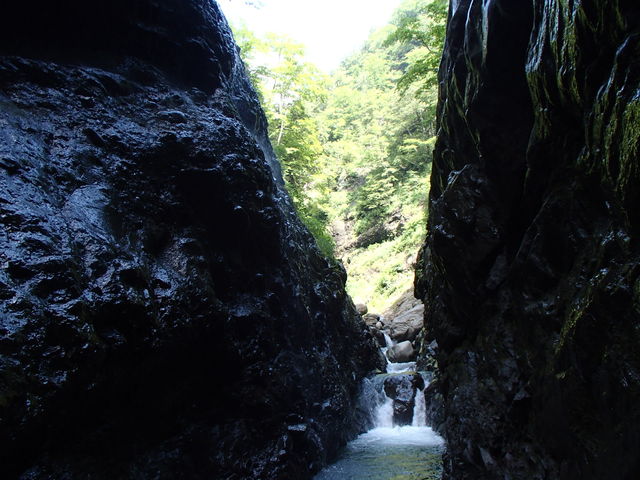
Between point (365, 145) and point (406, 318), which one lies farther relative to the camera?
point (365, 145)

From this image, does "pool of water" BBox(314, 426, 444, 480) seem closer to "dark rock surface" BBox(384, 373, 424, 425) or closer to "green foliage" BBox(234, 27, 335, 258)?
"dark rock surface" BBox(384, 373, 424, 425)

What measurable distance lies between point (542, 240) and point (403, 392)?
985cm

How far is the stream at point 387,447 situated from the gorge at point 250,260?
166mm

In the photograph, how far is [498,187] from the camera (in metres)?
5.47

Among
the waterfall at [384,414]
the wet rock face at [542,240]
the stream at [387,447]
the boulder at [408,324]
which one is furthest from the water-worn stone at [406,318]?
the wet rock face at [542,240]

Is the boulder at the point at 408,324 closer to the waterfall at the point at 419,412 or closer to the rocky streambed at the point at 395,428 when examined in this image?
the rocky streambed at the point at 395,428

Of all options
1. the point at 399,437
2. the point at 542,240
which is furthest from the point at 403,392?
the point at 542,240

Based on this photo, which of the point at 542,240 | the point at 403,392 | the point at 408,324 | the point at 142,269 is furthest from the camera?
the point at 408,324

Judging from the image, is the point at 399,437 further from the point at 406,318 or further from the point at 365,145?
the point at 365,145

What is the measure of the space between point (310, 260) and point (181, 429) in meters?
7.17

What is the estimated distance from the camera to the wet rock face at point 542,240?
8.70ft

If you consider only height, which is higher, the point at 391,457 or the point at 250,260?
the point at 250,260

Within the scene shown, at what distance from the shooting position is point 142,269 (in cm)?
527

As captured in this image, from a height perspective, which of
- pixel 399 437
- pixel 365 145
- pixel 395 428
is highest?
pixel 365 145
